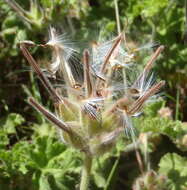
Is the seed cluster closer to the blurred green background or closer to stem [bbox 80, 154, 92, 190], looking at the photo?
stem [bbox 80, 154, 92, 190]

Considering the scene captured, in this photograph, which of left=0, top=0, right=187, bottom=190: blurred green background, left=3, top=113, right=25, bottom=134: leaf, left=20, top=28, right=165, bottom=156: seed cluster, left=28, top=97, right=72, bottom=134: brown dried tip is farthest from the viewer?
left=3, top=113, right=25, bottom=134: leaf

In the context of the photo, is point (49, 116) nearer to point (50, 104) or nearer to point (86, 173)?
point (86, 173)

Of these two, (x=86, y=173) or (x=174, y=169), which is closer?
(x=86, y=173)

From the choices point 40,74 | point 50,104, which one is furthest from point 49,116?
point 50,104

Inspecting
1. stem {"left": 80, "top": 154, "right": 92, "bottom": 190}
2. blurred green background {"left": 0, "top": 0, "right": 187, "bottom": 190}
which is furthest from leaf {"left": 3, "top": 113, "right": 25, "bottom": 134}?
stem {"left": 80, "top": 154, "right": 92, "bottom": 190}

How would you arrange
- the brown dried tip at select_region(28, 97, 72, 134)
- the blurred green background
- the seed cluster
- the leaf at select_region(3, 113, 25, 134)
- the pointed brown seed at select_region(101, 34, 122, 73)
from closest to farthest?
the brown dried tip at select_region(28, 97, 72, 134), the seed cluster, the pointed brown seed at select_region(101, 34, 122, 73), the blurred green background, the leaf at select_region(3, 113, 25, 134)

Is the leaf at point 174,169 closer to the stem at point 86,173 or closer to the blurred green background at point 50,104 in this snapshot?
the blurred green background at point 50,104

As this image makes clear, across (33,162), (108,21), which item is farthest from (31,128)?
(108,21)
